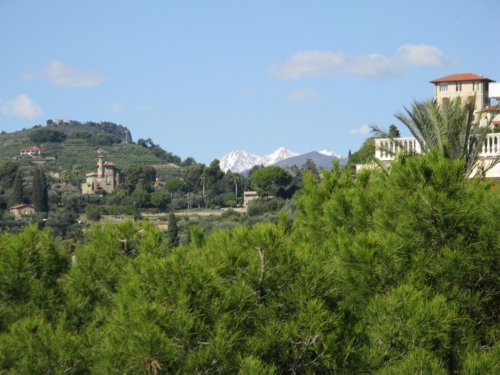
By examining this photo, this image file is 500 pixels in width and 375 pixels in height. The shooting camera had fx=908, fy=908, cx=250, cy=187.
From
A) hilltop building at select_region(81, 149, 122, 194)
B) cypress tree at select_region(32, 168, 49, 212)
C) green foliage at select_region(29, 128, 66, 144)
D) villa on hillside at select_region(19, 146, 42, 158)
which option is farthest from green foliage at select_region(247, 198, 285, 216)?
green foliage at select_region(29, 128, 66, 144)

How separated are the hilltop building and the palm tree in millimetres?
118545

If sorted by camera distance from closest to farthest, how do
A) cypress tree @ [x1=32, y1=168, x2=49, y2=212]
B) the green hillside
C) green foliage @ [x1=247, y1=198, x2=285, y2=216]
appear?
green foliage @ [x1=247, y1=198, x2=285, y2=216], cypress tree @ [x1=32, y1=168, x2=49, y2=212], the green hillside

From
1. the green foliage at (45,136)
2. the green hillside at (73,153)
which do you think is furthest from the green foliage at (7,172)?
the green foliage at (45,136)

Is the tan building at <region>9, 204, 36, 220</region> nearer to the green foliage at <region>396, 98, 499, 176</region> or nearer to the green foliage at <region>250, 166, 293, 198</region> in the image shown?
the green foliage at <region>250, 166, 293, 198</region>

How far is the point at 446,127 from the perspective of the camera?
16500mm

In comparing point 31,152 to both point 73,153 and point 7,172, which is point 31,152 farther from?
point 7,172

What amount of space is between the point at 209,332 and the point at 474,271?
345cm

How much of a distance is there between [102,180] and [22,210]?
1410 inches

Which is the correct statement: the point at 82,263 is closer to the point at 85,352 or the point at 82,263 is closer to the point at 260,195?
the point at 85,352

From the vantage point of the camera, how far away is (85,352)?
27.8 ft

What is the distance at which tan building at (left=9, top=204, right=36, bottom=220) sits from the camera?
333ft

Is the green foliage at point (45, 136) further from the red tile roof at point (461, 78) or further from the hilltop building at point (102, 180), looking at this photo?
the red tile roof at point (461, 78)

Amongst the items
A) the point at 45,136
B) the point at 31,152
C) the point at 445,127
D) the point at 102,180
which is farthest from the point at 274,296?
the point at 45,136

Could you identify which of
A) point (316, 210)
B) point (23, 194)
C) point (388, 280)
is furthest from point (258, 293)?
point (23, 194)
